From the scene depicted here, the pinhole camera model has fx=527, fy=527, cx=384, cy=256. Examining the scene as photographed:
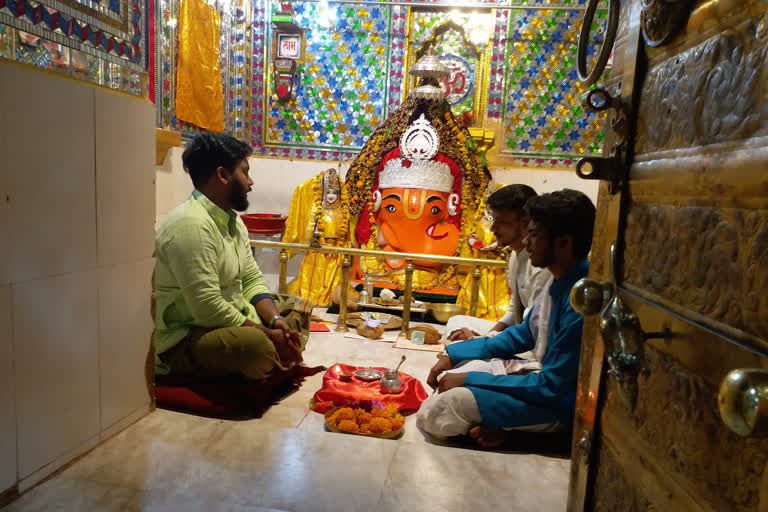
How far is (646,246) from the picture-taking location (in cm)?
86

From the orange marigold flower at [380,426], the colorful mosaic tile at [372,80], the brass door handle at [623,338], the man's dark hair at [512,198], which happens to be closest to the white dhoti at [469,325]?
the man's dark hair at [512,198]

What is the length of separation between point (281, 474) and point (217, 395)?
823 millimetres

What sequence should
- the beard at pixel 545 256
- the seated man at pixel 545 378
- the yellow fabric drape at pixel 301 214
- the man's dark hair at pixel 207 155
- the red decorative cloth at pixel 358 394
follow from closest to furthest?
the seated man at pixel 545 378, the beard at pixel 545 256, the red decorative cloth at pixel 358 394, the man's dark hair at pixel 207 155, the yellow fabric drape at pixel 301 214

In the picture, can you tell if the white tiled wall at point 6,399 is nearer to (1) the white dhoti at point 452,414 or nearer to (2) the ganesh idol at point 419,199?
(1) the white dhoti at point 452,414

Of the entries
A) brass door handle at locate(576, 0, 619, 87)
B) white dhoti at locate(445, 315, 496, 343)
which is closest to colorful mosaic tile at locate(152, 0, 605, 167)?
white dhoti at locate(445, 315, 496, 343)

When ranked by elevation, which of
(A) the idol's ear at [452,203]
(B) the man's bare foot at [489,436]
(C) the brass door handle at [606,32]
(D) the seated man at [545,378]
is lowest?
(B) the man's bare foot at [489,436]

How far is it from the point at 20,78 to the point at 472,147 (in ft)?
16.5

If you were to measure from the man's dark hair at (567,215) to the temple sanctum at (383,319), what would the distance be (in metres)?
0.01

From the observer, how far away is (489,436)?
2.33m

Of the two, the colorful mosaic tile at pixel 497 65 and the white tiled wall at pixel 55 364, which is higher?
the colorful mosaic tile at pixel 497 65

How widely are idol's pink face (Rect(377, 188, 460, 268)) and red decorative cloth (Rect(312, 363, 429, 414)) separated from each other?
2856 millimetres

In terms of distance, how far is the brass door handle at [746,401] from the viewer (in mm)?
456

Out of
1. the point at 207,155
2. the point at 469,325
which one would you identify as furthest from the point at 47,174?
the point at 469,325

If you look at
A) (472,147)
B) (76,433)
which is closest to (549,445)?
(76,433)
